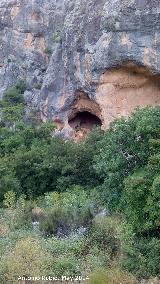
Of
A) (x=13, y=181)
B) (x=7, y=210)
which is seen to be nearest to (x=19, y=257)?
(x=7, y=210)

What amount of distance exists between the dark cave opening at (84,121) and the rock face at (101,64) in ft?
0.73

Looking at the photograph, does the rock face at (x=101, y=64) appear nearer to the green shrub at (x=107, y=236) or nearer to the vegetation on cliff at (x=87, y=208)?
the vegetation on cliff at (x=87, y=208)

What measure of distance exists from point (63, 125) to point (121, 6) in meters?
6.88

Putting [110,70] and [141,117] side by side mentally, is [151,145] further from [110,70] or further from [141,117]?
[110,70]

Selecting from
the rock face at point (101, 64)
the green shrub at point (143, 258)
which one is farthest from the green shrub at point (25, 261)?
the rock face at point (101, 64)

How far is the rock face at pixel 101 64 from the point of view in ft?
65.1

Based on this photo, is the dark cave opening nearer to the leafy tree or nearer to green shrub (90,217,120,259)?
the leafy tree

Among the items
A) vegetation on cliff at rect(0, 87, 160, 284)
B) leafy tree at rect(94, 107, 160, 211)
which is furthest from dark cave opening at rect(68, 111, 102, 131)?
leafy tree at rect(94, 107, 160, 211)

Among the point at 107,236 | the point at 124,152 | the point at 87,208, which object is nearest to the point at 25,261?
the point at 107,236

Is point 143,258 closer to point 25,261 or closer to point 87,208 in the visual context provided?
point 25,261

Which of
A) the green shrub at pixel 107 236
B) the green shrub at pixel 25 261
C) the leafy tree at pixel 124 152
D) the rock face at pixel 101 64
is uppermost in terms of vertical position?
the rock face at pixel 101 64

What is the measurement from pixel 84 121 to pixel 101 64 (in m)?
5.49

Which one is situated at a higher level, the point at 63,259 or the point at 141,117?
the point at 141,117

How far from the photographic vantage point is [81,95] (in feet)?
76.9
